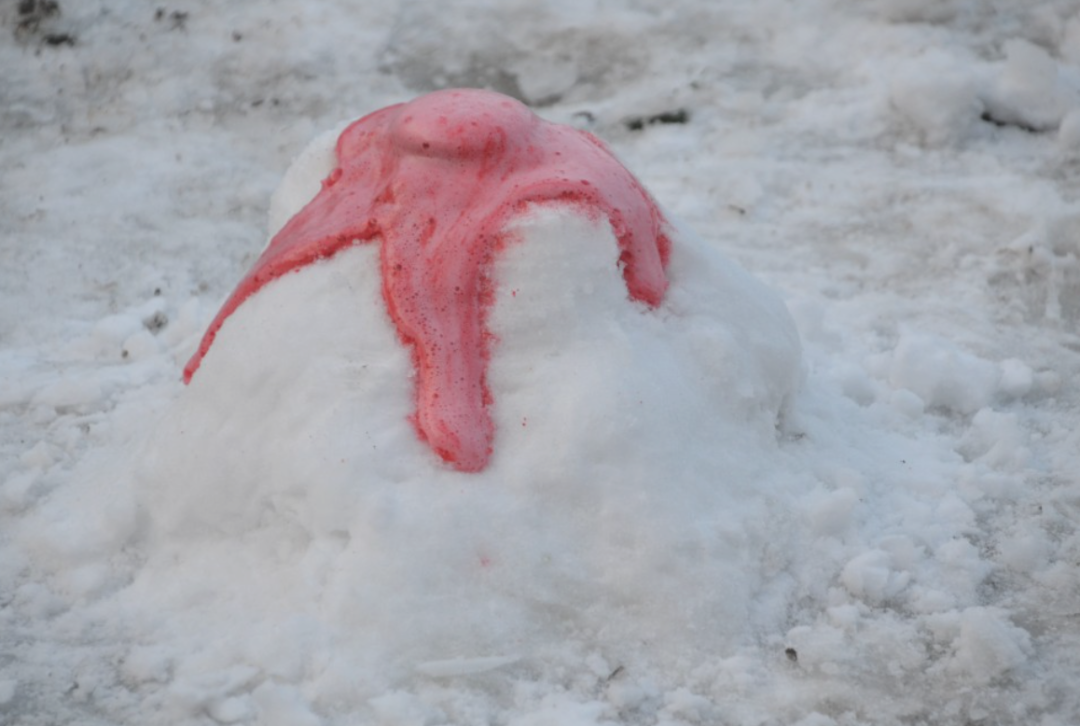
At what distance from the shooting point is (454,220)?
7.45 ft

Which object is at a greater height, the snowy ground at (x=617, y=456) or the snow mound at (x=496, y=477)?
the snow mound at (x=496, y=477)

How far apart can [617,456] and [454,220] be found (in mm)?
494

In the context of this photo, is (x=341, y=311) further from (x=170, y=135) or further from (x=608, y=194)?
(x=170, y=135)

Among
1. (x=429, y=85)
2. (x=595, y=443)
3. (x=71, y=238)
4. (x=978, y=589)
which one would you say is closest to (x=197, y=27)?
(x=429, y=85)

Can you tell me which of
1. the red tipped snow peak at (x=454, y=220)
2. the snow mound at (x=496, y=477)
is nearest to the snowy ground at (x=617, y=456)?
the snow mound at (x=496, y=477)

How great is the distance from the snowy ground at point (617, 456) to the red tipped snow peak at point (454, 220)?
19 centimetres

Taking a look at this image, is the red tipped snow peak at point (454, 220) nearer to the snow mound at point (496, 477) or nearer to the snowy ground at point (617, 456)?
the snow mound at point (496, 477)

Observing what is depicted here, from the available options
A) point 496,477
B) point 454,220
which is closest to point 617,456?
point 496,477

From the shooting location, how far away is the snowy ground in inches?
83.2

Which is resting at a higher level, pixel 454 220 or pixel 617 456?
pixel 454 220

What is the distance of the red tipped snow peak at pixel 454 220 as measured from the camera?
7.25ft

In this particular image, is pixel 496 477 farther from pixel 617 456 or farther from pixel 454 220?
pixel 454 220

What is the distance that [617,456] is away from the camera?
220 cm

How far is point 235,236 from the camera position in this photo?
3.71 m
